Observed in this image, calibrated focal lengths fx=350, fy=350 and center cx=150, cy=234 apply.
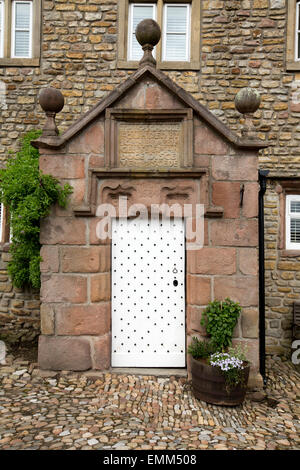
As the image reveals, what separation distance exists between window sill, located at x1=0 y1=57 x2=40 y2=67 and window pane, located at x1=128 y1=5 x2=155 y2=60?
183cm

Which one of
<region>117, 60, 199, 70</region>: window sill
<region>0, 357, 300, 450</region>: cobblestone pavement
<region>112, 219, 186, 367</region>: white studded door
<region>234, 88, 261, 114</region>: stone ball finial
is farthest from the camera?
<region>117, 60, 199, 70</region>: window sill

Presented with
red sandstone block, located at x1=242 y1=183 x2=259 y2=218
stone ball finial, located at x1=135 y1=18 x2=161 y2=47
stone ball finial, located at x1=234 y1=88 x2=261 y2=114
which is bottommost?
red sandstone block, located at x1=242 y1=183 x2=259 y2=218

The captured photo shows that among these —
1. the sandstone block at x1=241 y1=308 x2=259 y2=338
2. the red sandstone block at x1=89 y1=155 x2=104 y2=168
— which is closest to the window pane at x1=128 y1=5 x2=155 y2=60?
the red sandstone block at x1=89 y1=155 x2=104 y2=168

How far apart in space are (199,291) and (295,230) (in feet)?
9.79

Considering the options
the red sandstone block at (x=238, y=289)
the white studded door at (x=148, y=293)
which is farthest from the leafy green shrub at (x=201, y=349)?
the red sandstone block at (x=238, y=289)

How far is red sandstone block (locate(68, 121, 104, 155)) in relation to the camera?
4895mm

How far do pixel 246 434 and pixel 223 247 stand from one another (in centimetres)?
225

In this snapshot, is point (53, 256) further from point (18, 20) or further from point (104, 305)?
point (18, 20)

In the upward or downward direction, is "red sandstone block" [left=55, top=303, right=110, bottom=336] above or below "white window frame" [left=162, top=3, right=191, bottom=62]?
below

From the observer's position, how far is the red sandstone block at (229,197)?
4.83 metres

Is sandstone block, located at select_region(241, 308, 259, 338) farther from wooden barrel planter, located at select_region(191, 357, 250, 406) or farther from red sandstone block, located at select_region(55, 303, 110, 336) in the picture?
red sandstone block, located at select_region(55, 303, 110, 336)

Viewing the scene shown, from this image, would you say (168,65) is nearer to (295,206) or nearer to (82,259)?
(295,206)

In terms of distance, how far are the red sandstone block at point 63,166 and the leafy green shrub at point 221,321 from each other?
2.58m
